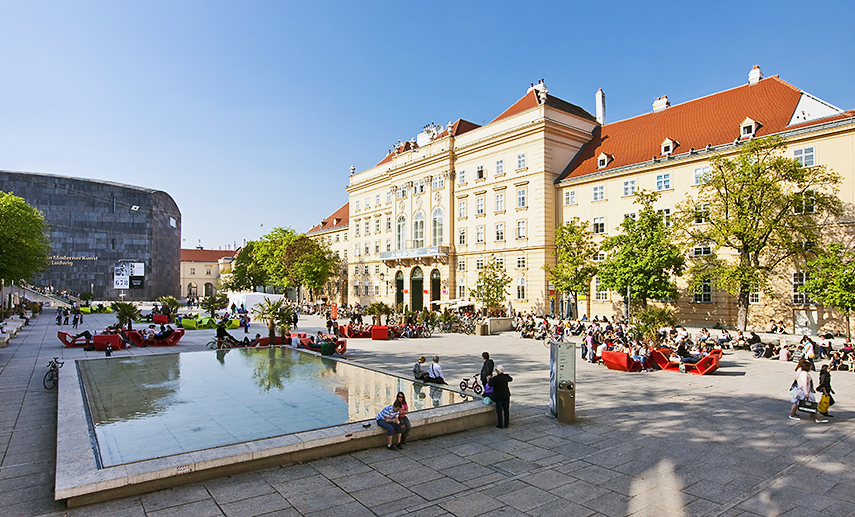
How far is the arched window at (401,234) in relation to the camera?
Result: 57.8 meters

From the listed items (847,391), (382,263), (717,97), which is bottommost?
(847,391)

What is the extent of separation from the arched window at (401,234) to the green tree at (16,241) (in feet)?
112

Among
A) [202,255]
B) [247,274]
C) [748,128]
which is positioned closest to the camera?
[748,128]

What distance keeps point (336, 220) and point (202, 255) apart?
74.8 meters

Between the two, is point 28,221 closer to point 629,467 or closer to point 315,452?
point 315,452

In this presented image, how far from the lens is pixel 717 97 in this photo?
39.0 metres

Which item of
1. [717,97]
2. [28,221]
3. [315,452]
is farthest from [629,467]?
[28,221]

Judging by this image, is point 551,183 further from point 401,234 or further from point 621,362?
point 621,362

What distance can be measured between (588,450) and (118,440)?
27.8 feet

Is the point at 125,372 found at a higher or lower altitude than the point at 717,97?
lower

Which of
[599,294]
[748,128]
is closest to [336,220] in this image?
[599,294]

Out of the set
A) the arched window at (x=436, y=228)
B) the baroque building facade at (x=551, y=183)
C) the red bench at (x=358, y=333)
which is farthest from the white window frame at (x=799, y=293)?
the arched window at (x=436, y=228)

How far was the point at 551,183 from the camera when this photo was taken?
4316cm

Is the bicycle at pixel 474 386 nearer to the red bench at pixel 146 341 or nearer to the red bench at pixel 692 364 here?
the red bench at pixel 692 364
